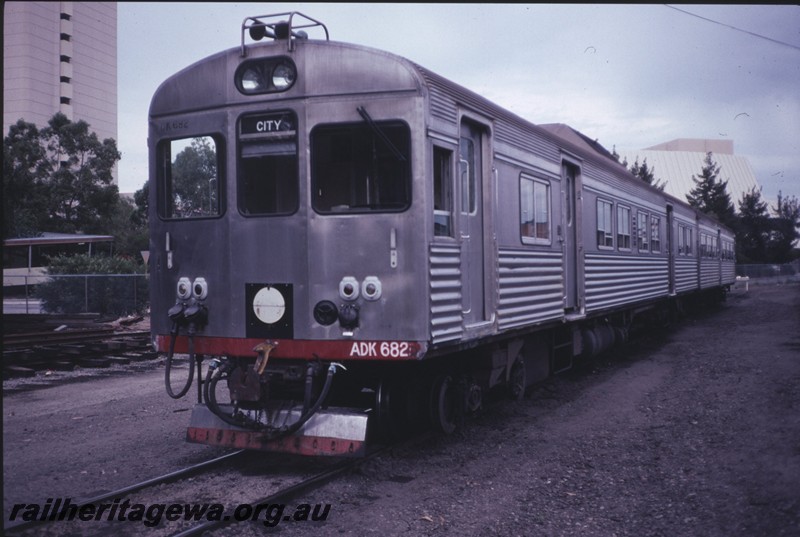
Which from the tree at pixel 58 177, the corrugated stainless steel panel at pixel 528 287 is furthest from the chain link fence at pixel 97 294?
the tree at pixel 58 177

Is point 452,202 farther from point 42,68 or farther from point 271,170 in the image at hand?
point 42,68

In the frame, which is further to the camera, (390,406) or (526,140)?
(526,140)

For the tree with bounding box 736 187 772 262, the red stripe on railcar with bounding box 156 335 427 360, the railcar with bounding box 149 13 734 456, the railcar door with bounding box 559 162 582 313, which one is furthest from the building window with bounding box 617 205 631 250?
the tree with bounding box 736 187 772 262

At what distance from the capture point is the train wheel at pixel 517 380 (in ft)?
29.8

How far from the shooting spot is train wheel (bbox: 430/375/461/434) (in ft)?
22.7

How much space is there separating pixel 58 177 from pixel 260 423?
38.5m

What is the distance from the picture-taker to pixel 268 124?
6.27m

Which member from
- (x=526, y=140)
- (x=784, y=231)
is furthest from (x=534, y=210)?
(x=784, y=231)

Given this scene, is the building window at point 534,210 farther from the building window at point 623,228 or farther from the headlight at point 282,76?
the building window at point 623,228

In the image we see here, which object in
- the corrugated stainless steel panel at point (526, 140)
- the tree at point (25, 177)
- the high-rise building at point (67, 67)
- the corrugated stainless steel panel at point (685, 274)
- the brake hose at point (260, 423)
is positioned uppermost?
the high-rise building at point (67, 67)

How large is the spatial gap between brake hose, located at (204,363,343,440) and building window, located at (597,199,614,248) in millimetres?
7230

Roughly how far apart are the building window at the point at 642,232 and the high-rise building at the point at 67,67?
41911 mm

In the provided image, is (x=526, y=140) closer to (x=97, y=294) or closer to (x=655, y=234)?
(x=655, y=234)

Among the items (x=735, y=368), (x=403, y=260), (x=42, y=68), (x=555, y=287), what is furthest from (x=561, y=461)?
(x=42, y=68)
